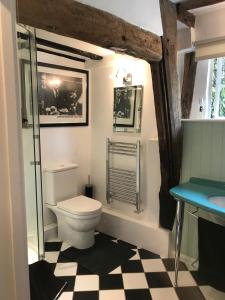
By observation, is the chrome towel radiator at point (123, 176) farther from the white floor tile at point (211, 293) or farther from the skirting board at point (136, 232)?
the white floor tile at point (211, 293)

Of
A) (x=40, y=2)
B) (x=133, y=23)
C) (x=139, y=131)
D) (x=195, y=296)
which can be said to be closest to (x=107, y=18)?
(x=133, y=23)

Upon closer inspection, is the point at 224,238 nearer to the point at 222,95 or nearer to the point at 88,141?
the point at 222,95

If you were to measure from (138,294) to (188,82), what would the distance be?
2.17 metres

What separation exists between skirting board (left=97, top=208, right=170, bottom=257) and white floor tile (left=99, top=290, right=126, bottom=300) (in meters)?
0.70

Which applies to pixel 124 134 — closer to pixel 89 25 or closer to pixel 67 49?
pixel 67 49

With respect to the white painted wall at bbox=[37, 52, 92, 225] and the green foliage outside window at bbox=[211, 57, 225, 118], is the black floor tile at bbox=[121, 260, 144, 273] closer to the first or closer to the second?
the white painted wall at bbox=[37, 52, 92, 225]

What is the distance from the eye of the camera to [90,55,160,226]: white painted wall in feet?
8.44

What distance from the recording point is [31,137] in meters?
2.00

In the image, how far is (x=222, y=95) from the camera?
2.90 m

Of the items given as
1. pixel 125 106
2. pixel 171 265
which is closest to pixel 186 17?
pixel 125 106

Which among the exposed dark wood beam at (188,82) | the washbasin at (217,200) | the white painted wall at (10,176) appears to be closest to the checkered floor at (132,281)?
the washbasin at (217,200)

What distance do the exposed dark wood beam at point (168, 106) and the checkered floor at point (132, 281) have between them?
489 mm

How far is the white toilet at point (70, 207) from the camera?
8.16 ft

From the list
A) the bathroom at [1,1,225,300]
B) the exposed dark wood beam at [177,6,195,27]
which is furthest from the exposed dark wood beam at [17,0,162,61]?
the exposed dark wood beam at [177,6,195,27]
